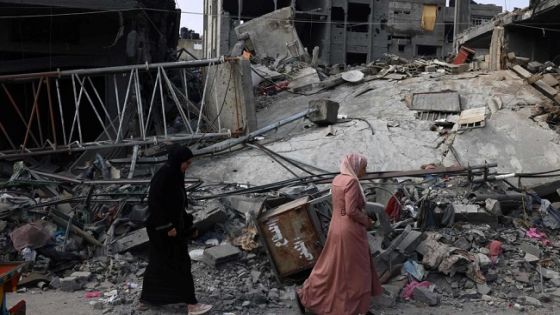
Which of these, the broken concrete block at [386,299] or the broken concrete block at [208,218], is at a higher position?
the broken concrete block at [208,218]

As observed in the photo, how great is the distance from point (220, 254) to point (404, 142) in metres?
5.76

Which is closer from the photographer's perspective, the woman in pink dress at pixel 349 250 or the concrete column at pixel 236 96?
the woman in pink dress at pixel 349 250

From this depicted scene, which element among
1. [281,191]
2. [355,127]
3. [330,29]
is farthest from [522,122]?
[330,29]

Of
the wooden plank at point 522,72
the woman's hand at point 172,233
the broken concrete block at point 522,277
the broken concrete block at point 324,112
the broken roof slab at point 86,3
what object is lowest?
the broken concrete block at point 522,277

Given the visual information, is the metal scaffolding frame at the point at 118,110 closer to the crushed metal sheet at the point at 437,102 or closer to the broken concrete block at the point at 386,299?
the crushed metal sheet at the point at 437,102

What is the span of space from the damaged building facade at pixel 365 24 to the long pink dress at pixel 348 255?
33.2m

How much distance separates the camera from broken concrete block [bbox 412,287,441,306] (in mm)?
5285

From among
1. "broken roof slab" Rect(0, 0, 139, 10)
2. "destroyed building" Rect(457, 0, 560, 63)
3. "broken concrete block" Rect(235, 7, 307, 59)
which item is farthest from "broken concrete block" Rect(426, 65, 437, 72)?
"broken concrete block" Rect(235, 7, 307, 59)

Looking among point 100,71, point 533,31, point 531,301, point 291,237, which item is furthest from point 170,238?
point 533,31

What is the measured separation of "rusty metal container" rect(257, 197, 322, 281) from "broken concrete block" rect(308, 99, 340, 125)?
6.09 m

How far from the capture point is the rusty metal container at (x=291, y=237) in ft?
17.5

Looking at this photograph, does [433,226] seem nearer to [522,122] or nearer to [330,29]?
[522,122]

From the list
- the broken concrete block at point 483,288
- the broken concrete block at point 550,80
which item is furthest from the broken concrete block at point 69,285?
the broken concrete block at point 550,80

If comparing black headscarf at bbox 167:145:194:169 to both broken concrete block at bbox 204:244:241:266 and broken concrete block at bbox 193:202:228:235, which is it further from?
broken concrete block at bbox 193:202:228:235
